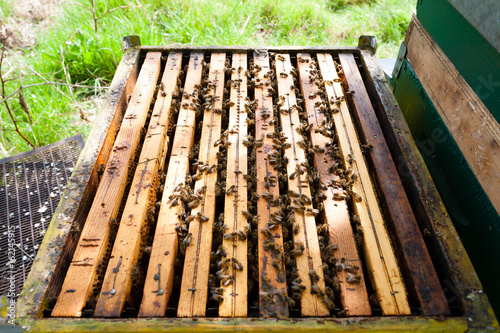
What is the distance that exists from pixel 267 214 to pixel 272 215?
0.04 metres

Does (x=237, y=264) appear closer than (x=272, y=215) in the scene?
Yes

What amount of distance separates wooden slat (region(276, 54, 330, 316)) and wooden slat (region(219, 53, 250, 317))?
0.29 meters

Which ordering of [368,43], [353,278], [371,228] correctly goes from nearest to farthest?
[353,278] → [371,228] → [368,43]

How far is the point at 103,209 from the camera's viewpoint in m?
2.07

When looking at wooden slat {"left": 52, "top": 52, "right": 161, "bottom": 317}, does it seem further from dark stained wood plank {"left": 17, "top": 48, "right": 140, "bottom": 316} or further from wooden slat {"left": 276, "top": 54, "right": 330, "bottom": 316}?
wooden slat {"left": 276, "top": 54, "right": 330, "bottom": 316}

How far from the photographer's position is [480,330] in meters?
1.56

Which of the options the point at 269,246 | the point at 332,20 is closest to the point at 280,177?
the point at 269,246

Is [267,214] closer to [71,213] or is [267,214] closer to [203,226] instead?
[203,226]

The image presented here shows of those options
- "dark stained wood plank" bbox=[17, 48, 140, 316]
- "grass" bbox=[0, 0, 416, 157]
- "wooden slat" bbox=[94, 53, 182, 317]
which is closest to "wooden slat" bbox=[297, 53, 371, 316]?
"wooden slat" bbox=[94, 53, 182, 317]

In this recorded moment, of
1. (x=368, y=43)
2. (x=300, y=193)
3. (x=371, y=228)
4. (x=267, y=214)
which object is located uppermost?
(x=368, y=43)

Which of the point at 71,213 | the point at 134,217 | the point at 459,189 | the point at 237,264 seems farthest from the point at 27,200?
the point at 459,189

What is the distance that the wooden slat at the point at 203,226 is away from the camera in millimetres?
1670

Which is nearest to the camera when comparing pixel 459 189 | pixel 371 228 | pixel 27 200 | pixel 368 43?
pixel 371 228

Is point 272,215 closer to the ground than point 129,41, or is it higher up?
closer to the ground
